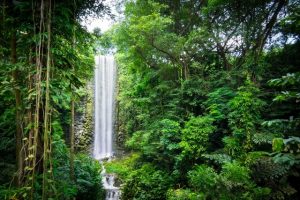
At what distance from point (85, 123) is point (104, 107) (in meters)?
1.63

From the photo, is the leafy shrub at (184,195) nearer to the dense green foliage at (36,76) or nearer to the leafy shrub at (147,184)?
the leafy shrub at (147,184)

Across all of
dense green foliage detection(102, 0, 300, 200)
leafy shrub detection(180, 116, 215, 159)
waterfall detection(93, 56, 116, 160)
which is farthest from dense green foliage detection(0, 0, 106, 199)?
waterfall detection(93, 56, 116, 160)

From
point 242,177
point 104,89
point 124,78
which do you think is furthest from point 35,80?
point 104,89

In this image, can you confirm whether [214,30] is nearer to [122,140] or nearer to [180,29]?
[180,29]

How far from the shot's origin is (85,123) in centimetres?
1574

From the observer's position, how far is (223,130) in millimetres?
7766

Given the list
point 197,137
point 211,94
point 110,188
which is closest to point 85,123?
point 110,188

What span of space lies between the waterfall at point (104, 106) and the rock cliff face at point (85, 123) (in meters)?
0.34

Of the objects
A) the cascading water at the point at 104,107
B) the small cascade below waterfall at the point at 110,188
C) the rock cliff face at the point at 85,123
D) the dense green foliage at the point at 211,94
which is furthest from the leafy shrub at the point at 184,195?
the rock cliff face at the point at 85,123

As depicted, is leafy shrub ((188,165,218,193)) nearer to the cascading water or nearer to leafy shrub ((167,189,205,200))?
leafy shrub ((167,189,205,200))

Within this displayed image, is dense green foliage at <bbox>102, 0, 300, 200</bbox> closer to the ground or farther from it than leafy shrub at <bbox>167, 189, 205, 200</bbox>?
farther from it

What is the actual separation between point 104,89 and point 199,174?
11.8 meters

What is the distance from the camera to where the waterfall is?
51.6 ft

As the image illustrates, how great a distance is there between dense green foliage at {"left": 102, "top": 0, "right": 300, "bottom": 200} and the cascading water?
4.61 m
